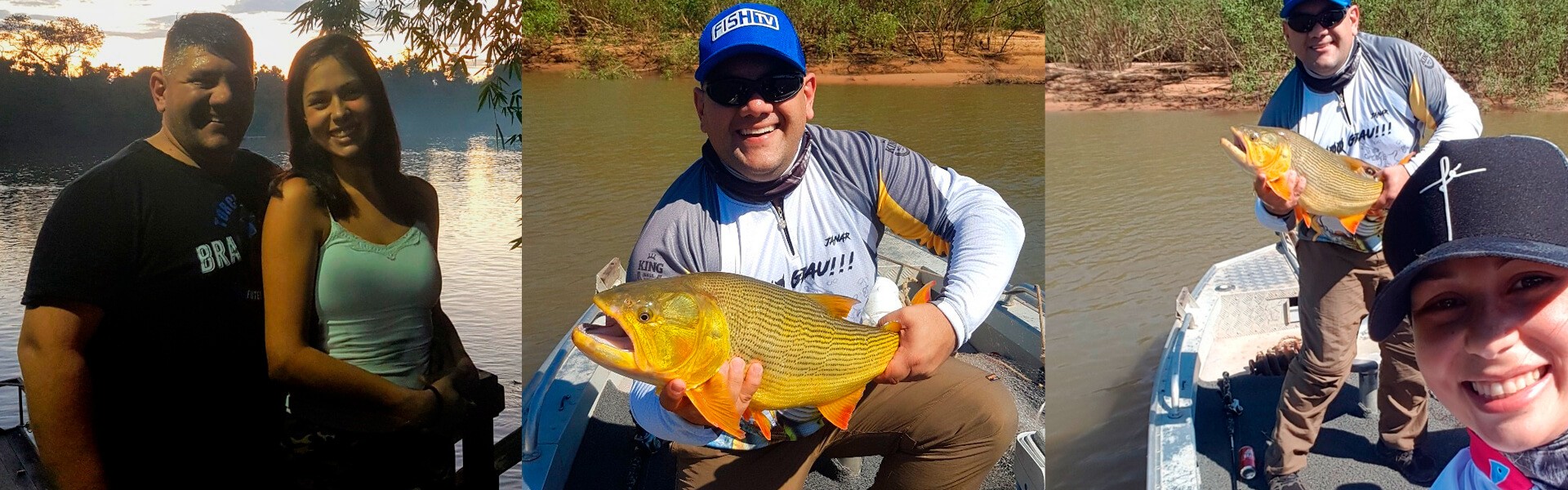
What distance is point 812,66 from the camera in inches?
143

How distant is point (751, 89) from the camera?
188cm

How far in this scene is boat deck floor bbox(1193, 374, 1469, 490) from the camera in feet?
→ 9.06

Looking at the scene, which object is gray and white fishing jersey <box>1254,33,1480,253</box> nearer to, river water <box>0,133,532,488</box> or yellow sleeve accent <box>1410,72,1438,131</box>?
yellow sleeve accent <box>1410,72,1438,131</box>

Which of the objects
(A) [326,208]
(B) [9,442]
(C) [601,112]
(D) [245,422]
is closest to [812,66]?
(C) [601,112]

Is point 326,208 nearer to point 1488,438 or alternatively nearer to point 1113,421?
point 1488,438

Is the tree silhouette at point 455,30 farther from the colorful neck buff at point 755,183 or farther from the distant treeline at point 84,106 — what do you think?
the colorful neck buff at point 755,183

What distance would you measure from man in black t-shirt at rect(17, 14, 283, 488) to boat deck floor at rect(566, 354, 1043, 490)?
0.92 meters

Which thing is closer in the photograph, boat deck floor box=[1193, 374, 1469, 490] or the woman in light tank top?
the woman in light tank top

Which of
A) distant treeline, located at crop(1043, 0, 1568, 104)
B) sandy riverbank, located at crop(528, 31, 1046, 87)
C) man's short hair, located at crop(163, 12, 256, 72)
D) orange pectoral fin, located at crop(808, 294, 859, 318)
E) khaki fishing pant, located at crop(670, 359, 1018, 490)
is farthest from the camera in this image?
distant treeline, located at crop(1043, 0, 1568, 104)

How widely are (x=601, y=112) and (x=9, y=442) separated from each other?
83.2 inches

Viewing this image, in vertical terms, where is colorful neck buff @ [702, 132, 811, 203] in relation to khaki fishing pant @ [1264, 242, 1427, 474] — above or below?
above

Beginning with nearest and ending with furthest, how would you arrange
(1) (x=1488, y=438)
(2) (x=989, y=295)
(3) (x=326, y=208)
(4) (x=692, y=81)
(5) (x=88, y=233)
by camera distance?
(1) (x=1488, y=438), (5) (x=88, y=233), (2) (x=989, y=295), (3) (x=326, y=208), (4) (x=692, y=81)

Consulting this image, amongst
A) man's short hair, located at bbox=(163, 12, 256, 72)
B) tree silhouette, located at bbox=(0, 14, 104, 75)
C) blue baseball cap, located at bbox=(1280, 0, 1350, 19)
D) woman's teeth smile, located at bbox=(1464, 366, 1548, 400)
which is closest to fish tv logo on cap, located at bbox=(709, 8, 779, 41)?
man's short hair, located at bbox=(163, 12, 256, 72)

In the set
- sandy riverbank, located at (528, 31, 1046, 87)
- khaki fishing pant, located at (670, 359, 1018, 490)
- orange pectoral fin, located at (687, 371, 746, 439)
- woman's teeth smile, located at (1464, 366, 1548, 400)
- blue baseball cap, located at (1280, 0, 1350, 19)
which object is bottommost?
khaki fishing pant, located at (670, 359, 1018, 490)
